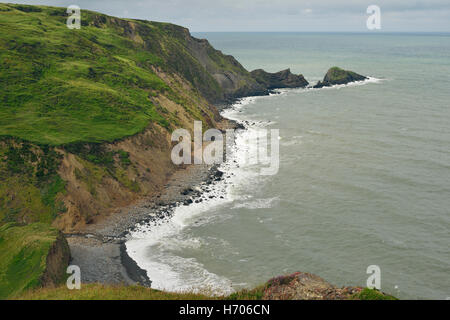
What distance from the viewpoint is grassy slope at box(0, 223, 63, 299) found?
27756mm

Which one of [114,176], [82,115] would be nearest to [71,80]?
[82,115]

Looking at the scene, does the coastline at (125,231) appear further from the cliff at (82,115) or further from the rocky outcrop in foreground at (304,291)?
the rocky outcrop in foreground at (304,291)

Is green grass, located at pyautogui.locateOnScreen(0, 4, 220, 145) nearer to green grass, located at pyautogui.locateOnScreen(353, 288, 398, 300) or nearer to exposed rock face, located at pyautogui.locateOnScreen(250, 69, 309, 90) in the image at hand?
green grass, located at pyautogui.locateOnScreen(353, 288, 398, 300)

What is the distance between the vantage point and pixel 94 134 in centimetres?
5409

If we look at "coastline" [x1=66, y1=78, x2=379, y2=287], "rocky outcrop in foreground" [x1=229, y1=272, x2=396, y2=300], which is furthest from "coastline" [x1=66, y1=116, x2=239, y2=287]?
"rocky outcrop in foreground" [x1=229, y1=272, x2=396, y2=300]

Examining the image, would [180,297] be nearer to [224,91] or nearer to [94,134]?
[94,134]

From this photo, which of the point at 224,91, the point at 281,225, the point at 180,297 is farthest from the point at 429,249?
the point at 224,91

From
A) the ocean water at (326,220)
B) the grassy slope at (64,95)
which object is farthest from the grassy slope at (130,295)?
the grassy slope at (64,95)

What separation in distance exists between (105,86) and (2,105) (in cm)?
1886

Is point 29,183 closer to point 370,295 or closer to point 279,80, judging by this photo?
point 370,295

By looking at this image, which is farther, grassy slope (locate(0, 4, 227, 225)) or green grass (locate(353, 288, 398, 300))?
grassy slope (locate(0, 4, 227, 225))

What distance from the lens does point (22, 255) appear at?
1201 inches

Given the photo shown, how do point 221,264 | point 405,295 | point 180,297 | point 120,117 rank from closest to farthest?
point 180,297 → point 405,295 → point 221,264 → point 120,117

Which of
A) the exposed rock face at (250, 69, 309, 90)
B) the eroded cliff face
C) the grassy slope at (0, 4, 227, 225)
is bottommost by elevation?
the eroded cliff face
